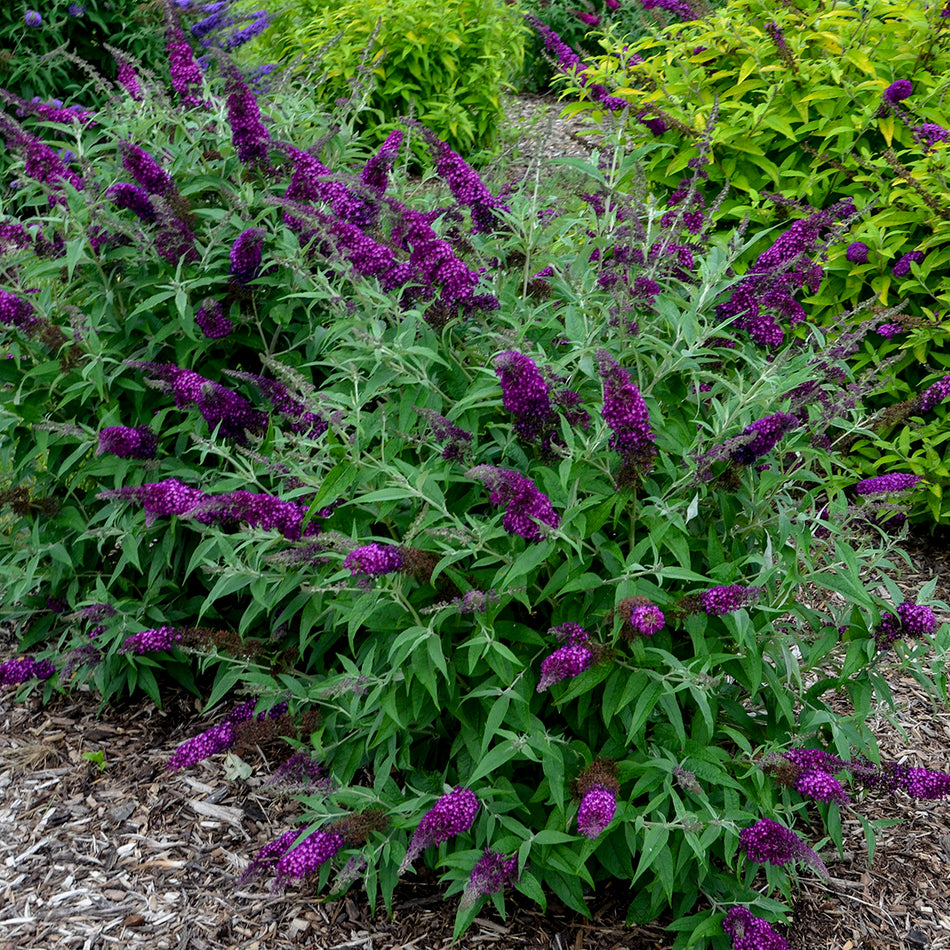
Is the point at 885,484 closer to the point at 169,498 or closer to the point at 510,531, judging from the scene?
the point at 510,531

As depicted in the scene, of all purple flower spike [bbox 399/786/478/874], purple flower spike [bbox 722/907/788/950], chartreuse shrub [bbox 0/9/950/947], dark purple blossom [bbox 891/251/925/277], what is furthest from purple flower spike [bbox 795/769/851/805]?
dark purple blossom [bbox 891/251/925/277]

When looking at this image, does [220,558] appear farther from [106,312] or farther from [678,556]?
[678,556]

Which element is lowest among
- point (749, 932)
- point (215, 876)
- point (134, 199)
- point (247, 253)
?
point (215, 876)

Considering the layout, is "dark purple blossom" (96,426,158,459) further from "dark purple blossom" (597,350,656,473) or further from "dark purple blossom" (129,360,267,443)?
"dark purple blossom" (597,350,656,473)

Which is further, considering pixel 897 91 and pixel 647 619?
pixel 897 91

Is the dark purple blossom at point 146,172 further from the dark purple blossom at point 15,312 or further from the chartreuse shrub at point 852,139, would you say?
the chartreuse shrub at point 852,139

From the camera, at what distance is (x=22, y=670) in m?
3.82

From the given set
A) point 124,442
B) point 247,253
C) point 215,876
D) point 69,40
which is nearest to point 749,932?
point 215,876

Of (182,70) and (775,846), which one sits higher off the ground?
(182,70)

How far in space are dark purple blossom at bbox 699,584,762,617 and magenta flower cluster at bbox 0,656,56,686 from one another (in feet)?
8.70

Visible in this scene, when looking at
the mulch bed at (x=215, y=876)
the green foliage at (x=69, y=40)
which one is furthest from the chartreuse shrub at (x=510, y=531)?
the green foliage at (x=69, y=40)

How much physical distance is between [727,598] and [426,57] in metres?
7.23

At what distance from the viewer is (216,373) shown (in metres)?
3.95

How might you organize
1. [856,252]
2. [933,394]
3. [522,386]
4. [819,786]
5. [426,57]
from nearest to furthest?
[522,386]
[819,786]
[933,394]
[856,252]
[426,57]
